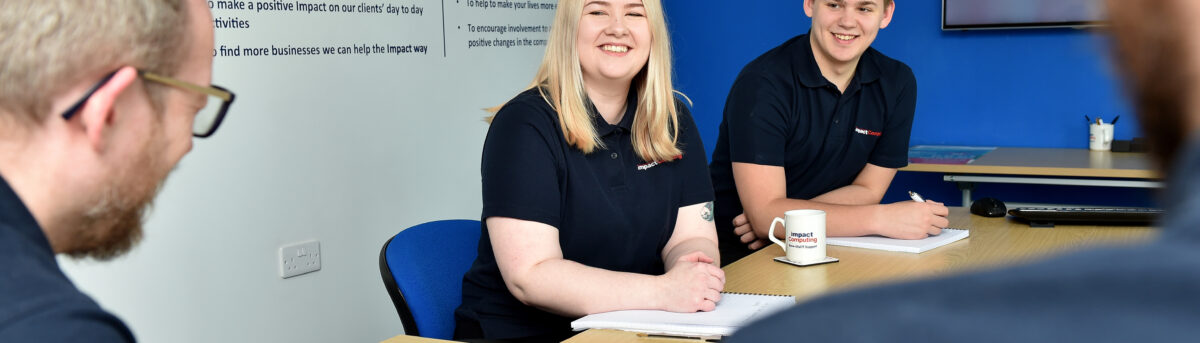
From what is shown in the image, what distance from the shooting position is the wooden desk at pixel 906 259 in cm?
184

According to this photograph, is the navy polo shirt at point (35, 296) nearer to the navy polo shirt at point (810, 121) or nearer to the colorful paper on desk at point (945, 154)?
the navy polo shirt at point (810, 121)

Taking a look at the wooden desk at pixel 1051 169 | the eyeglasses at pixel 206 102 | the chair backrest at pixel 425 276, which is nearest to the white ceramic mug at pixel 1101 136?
the wooden desk at pixel 1051 169

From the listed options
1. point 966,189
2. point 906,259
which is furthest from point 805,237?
point 966,189

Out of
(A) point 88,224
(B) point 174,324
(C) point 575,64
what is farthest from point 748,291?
(B) point 174,324

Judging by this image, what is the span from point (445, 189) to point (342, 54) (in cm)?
70

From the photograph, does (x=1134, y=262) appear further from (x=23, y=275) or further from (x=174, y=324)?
(x=174, y=324)

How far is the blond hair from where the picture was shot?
67 cm

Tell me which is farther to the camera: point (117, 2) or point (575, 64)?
point (575, 64)

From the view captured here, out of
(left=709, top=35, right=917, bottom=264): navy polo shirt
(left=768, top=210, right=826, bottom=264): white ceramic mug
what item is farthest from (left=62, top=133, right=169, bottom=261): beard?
(left=709, top=35, right=917, bottom=264): navy polo shirt

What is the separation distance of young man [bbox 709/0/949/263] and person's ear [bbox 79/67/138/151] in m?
1.77

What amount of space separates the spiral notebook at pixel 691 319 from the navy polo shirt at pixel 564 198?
0.26 metres

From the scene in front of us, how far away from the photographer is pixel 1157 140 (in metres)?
0.32

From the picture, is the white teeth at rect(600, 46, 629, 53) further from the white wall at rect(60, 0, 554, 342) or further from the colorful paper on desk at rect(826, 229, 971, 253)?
the white wall at rect(60, 0, 554, 342)

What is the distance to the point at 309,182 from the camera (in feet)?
10.1
